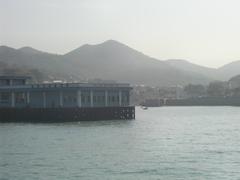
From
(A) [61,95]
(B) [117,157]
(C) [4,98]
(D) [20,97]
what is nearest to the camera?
(B) [117,157]

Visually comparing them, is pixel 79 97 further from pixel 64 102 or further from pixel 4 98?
pixel 4 98

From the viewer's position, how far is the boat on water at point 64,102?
8712 cm

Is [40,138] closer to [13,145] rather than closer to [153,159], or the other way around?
[13,145]

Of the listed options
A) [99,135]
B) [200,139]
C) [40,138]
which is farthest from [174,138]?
[40,138]

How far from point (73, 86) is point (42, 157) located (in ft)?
158

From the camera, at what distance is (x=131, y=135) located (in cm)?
6103

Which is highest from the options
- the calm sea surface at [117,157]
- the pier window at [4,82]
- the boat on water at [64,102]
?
the pier window at [4,82]

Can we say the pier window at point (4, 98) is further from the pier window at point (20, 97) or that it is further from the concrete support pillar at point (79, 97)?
the concrete support pillar at point (79, 97)

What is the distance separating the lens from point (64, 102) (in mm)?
90250

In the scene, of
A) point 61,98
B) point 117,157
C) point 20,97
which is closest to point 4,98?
point 20,97

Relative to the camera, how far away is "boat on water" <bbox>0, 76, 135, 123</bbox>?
87.1 metres

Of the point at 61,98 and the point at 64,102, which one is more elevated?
the point at 61,98

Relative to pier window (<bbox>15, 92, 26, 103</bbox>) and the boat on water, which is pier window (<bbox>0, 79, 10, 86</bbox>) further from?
pier window (<bbox>15, 92, 26, 103</bbox>)

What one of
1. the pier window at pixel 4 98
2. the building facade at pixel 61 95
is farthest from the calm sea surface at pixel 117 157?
the pier window at pixel 4 98
